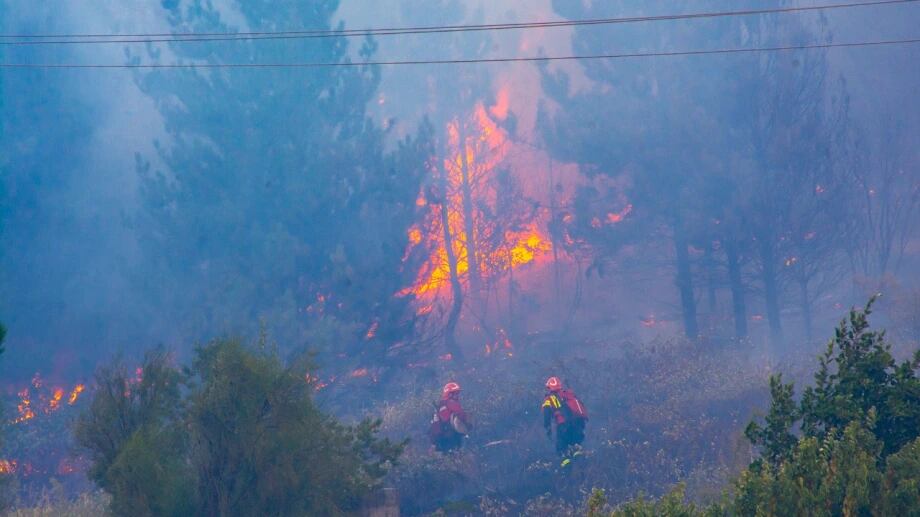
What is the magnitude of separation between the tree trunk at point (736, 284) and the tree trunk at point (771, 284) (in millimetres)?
633

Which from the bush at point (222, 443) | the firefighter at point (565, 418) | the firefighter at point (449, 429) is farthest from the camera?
the firefighter at point (449, 429)

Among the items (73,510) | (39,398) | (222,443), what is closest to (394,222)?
(39,398)

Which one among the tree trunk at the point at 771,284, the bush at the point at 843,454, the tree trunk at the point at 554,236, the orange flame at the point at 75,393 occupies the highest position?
the tree trunk at the point at 554,236

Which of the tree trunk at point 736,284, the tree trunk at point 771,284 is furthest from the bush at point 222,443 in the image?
the tree trunk at point 771,284

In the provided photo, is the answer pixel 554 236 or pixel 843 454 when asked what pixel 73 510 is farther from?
pixel 554 236

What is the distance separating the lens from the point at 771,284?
68.8 ft

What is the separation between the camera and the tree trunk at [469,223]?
26.2m

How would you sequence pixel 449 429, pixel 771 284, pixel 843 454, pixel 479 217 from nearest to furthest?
pixel 843 454 → pixel 449 429 → pixel 771 284 → pixel 479 217

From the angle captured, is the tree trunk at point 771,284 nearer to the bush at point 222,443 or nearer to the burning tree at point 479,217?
the burning tree at point 479,217

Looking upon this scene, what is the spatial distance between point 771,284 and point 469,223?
9881 mm

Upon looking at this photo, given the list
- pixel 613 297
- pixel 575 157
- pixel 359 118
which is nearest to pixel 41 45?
pixel 359 118

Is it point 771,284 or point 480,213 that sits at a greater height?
point 480,213

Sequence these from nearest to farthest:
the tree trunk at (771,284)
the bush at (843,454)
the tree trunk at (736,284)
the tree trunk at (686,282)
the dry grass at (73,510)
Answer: the bush at (843,454) < the dry grass at (73,510) < the tree trunk at (771,284) < the tree trunk at (736,284) < the tree trunk at (686,282)

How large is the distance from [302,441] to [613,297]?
2476 centimetres
